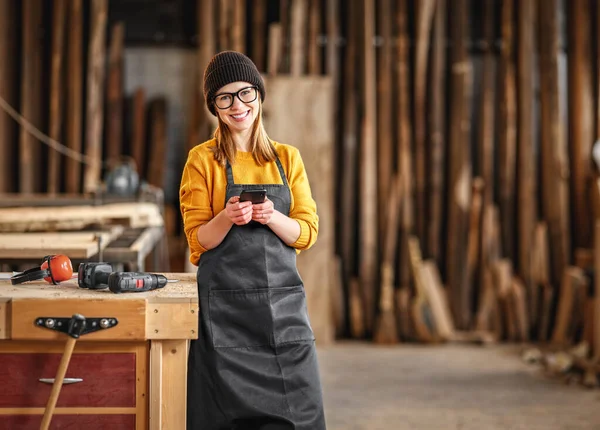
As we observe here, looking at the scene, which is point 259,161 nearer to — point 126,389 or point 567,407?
point 126,389

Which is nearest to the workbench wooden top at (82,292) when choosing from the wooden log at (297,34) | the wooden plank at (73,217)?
the wooden plank at (73,217)

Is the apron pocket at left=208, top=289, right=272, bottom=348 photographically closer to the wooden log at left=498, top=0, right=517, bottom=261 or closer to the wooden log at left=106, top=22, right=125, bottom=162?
the wooden log at left=106, top=22, right=125, bottom=162

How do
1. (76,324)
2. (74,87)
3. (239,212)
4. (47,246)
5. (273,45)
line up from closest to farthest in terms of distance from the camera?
(76,324)
(239,212)
(47,246)
(74,87)
(273,45)

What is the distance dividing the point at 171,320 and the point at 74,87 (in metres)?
4.70

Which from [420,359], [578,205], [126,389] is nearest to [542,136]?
[578,205]

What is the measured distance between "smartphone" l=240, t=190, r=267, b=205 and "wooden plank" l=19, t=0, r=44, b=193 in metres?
4.58

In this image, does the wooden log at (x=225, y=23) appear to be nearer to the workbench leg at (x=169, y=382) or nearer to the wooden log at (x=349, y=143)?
the wooden log at (x=349, y=143)

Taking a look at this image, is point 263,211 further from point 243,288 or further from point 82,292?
point 82,292

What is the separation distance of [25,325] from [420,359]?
166 inches

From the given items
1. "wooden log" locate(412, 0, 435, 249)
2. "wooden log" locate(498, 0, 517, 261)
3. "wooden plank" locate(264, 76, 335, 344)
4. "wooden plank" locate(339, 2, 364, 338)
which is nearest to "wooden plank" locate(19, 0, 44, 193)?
"wooden plank" locate(264, 76, 335, 344)

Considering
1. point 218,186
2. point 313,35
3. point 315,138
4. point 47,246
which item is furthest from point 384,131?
point 218,186

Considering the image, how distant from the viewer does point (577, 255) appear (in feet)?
21.4

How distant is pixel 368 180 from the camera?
664 cm

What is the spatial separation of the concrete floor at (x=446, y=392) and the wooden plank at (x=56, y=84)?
278 cm
